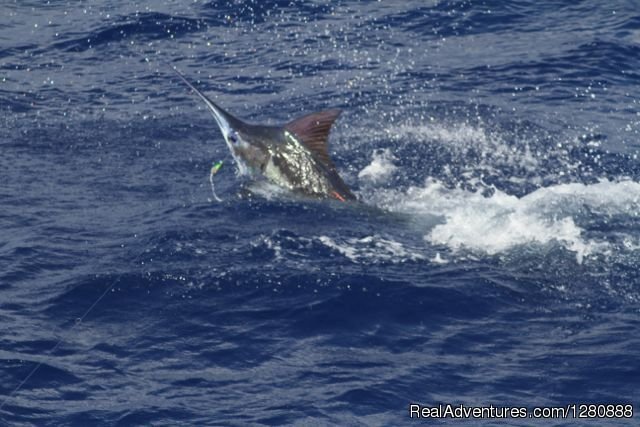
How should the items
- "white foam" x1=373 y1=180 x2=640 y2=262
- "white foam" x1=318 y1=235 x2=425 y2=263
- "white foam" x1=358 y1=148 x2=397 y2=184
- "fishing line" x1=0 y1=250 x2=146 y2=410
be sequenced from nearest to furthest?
"fishing line" x1=0 y1=250 x2=146 y2=410 < "white foam" x1=318 y1=235 x2=425 y2=263 < "white foam" x1=373 y1=180 x2=640 y2=262 < "white foam" x1=358 y1=148 x2=397 y2=184

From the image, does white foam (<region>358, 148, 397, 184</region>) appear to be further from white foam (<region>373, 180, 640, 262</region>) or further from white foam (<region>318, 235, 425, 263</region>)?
white foam (<region>318, 235, 425, 263</region>)

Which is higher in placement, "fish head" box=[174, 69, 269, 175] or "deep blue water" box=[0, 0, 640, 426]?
"fish head" box=[174, 69, 269, 175]

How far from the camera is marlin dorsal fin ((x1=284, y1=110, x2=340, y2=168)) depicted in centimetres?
1572

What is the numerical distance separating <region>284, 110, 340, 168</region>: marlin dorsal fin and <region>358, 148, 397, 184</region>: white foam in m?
1.43

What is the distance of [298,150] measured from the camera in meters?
15.8

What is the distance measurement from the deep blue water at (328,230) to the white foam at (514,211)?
0.04m

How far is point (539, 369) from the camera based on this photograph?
11.9 meters

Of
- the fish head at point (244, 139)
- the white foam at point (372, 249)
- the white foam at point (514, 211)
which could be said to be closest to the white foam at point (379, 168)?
the white foam at point (514, 211)

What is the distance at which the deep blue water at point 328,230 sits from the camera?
38.4 feet

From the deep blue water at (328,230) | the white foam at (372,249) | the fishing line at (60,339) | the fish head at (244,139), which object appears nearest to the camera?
the fishing line at (60,339)

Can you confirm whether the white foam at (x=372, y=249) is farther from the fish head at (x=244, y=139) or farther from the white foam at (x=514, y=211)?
the fish head at (x=244, y=139)

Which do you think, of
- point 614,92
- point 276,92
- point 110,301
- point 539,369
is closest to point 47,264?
point 110,301

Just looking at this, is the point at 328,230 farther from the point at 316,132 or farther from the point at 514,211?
the point at 514,211

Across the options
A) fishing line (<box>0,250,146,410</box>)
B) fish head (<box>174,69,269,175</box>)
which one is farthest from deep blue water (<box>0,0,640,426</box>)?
fish head (<box>174,69,269,175</box>)
